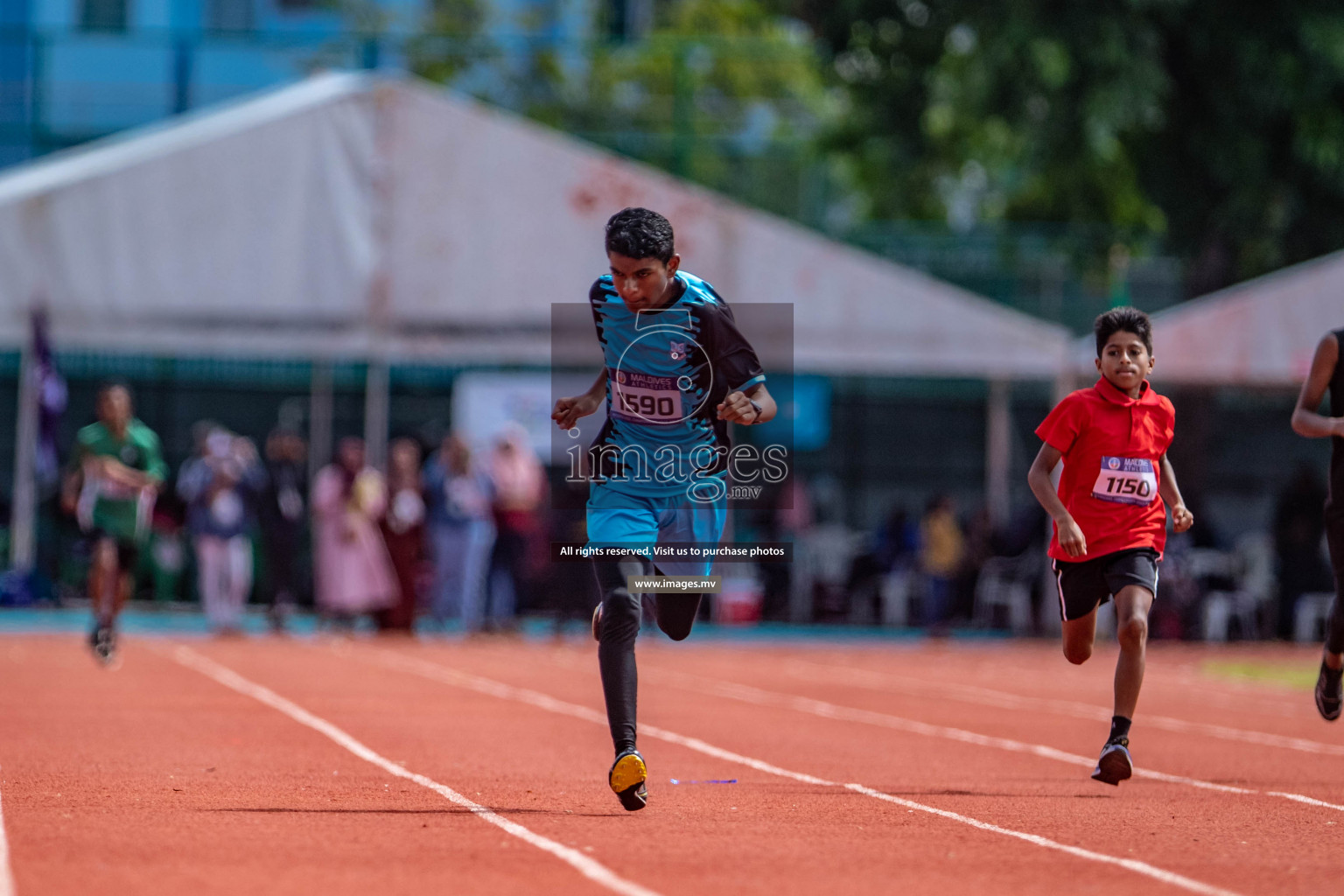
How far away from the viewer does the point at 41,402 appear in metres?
19.8

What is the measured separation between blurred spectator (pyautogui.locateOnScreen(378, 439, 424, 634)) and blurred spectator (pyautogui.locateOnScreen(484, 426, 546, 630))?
818mm

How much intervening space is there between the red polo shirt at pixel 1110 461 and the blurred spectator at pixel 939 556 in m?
14.8

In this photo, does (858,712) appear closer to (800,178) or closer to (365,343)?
(365,343)

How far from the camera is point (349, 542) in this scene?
2072 centimetres

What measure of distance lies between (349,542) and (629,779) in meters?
13.8

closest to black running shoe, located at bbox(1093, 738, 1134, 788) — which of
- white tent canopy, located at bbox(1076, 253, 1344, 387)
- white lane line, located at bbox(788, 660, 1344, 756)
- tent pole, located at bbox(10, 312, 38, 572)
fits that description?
white lane line, located at bbox(788, 660, 1344, 756)

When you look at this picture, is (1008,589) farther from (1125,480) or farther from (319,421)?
(1125,480)

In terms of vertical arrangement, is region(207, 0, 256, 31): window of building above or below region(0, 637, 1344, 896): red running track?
above

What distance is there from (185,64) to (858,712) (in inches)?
757

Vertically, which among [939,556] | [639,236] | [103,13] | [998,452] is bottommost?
[939,556]

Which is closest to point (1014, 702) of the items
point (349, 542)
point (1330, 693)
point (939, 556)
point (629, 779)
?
point (1330, 693)

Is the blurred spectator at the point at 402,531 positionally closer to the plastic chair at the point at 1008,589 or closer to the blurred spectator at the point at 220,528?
the blurred spectator at the point at 220,528

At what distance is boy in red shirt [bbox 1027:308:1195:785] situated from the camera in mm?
8328

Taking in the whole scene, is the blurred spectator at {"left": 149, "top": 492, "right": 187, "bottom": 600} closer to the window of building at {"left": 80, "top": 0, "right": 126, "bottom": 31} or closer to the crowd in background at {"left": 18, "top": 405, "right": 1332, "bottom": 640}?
the crowd in background at {"left": 18, "top": 405, "right": 1332, "bottom": 640}
